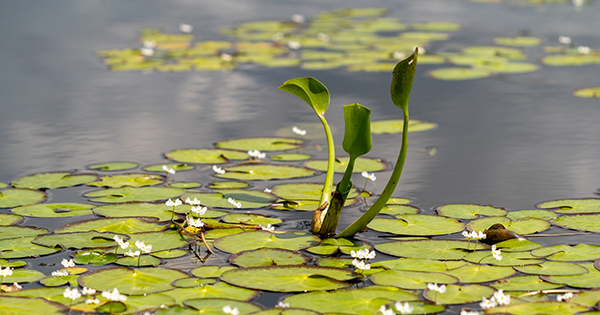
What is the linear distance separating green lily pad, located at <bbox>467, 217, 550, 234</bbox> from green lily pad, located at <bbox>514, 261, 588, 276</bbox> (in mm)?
353

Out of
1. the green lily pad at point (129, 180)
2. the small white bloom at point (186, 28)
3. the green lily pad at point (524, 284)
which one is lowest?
the green lily pad at point (524, 284)

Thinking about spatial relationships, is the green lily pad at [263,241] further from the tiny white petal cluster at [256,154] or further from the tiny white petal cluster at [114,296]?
the tiny white petal cluster at [256,154]

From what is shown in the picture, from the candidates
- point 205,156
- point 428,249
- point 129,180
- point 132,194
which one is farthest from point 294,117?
point 428,249

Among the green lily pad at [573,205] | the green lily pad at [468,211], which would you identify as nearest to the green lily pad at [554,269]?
the green lily pad at [468,211]

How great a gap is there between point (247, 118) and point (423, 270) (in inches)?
112

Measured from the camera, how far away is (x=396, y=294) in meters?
2.04

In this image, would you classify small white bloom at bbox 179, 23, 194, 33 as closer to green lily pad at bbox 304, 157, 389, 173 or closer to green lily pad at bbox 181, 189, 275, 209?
green lily pad at bbox 304, 157, 389, 173

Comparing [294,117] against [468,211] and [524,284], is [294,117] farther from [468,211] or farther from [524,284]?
[524,284]

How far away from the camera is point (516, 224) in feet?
8.83

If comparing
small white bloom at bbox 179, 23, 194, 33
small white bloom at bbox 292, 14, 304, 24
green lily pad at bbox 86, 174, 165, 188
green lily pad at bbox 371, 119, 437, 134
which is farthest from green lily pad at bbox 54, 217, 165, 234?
small white bloom at bbox 292, 14, 304, 24

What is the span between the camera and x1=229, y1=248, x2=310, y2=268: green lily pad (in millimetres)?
2314

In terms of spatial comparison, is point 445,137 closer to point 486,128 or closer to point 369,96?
point 486,128

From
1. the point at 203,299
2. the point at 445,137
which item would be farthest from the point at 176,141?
the point at 203,299

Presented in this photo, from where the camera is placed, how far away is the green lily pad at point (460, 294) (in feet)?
6.55
